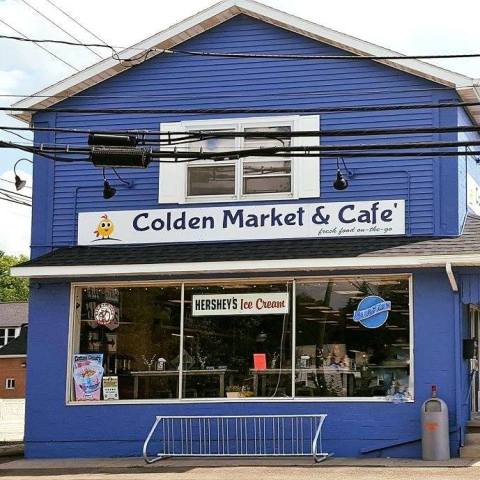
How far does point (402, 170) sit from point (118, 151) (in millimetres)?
5381

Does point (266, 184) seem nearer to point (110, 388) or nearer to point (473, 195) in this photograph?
point (473, 195)

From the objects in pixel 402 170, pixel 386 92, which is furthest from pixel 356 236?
pixel 386 92

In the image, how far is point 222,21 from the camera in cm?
1800

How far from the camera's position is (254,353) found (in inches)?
671

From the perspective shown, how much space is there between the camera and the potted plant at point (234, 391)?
1695cm

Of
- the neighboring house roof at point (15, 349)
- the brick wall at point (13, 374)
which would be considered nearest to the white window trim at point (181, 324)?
the neighboring house roof at point (15, 349)

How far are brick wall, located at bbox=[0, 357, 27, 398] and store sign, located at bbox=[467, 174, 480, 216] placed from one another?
44.2 m

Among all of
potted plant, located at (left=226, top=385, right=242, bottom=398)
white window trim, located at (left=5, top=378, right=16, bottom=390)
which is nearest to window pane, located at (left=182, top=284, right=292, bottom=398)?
potted plant, located at (left=226, top=385, right=242, bottom=398)

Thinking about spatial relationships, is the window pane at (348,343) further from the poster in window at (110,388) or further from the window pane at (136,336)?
the poster in window at (110,388)

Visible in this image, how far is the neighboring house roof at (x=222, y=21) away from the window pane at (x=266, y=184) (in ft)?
8.37

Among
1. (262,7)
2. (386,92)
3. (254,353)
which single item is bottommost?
(254,353)

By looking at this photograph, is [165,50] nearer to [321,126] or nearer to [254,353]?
[321,126]

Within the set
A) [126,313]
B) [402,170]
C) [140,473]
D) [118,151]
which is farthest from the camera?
[126,313]

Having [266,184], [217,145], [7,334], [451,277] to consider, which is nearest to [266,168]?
[266,184]
